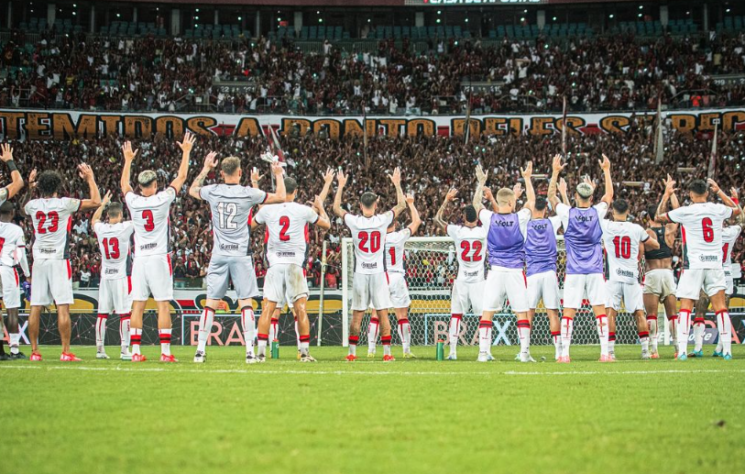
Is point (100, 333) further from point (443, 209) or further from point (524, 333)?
point (524, 333)

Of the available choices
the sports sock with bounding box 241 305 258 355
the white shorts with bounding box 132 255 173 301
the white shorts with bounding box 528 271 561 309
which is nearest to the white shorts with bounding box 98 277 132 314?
the white shorts with bounding box 132 255 173 301

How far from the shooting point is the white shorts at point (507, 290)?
12.6 metres

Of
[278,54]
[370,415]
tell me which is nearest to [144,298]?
[370,415]

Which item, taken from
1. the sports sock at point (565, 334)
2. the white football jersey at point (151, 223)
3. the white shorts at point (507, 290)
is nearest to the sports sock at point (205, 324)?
the white football jersey at point (151, 223)

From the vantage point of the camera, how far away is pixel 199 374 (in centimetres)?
940

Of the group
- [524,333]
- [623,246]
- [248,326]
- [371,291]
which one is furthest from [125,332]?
[623,246]

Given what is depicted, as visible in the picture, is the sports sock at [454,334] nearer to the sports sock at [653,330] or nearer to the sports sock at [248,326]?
the sports sock at [653,330]

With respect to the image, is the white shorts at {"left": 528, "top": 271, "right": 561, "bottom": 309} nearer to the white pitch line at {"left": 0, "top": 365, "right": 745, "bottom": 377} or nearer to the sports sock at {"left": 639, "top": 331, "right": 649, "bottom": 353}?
the sports sock at {"left": 639, "top": 331, "right": 649, "bottom": 353}

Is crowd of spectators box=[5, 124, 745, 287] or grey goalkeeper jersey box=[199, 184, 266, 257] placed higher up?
crowd of spectators box=[5, 124, 745, 287]

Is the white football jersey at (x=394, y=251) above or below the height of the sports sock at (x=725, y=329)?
above

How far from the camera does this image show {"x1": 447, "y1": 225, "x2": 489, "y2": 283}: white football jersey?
1428 cm

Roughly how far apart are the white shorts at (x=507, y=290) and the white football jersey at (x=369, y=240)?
1990 mm

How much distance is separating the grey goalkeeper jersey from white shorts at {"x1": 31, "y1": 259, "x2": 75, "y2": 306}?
2481 mm

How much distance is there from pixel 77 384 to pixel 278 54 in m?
42.7
